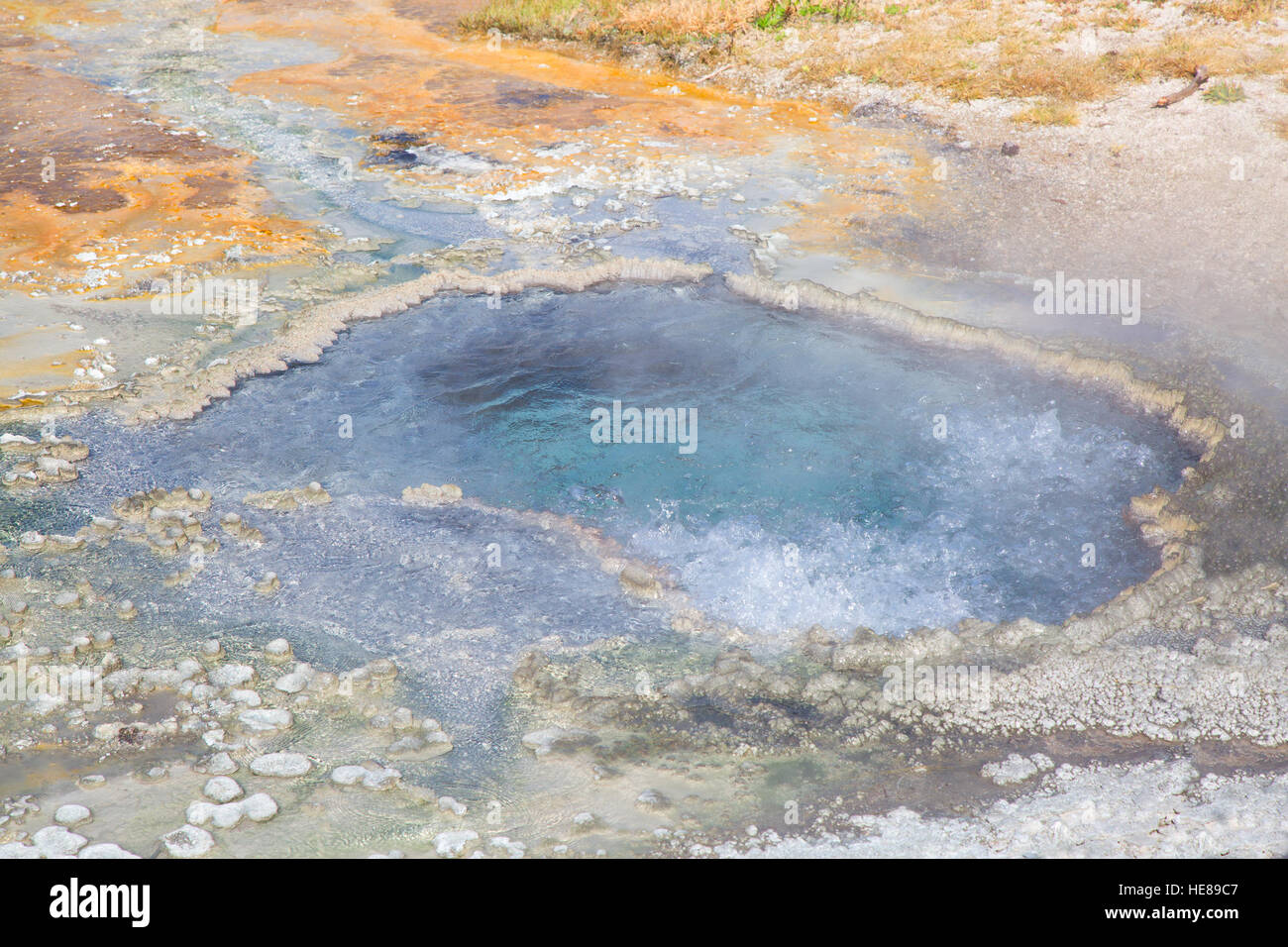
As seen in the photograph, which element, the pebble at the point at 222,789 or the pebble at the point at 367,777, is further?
the pebble at the point at 367,777

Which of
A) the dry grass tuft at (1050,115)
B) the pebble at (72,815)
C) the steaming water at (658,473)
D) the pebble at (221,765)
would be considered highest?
the dry grass tuft at (1050,115)

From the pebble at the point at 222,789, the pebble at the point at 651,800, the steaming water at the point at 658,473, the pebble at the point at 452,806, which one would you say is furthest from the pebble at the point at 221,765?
the pebble at the point at 651,800

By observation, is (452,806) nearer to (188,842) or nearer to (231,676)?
(188,842)

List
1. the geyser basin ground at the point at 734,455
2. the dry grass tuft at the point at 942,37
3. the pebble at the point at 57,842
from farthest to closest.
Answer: the dry grass tuft at the point at 942,37 → the geyser basin ground at the point at 734,455 → the pebble at the point at 57,842

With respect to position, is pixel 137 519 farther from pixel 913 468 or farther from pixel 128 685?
pixel 913 468

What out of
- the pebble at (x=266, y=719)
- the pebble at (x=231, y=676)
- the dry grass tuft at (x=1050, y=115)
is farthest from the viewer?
the dry grass tuft at (x=1050, y=115)

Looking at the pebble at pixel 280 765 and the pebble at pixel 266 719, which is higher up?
the pebble at pixel 280 765

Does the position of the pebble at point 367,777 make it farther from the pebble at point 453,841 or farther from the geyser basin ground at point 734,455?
the geyser basin ground at point 734,455

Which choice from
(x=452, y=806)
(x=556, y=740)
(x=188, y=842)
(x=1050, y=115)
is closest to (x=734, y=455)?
(x=556, y=740)

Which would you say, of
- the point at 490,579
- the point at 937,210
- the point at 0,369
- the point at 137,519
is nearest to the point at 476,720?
the point at 490,579
